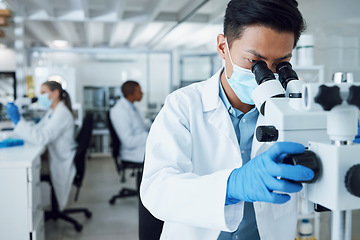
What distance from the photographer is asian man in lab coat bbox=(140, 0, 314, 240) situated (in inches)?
27.0

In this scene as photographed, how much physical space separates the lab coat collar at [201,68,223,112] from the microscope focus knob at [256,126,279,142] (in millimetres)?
405

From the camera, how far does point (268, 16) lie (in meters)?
0.80

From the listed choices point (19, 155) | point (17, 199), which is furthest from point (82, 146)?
point (17, 199)

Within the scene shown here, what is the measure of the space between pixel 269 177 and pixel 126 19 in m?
4.36

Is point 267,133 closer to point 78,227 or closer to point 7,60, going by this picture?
point 78,227

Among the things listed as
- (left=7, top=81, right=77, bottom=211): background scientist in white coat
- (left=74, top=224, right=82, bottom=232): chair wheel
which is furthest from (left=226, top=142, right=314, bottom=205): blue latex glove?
(left=74, top=224, right=82, bottom=232): chair wheel

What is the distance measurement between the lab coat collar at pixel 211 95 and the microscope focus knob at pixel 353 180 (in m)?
0.53

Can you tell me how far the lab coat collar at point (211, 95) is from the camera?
3.20 ft

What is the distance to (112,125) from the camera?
3275mm

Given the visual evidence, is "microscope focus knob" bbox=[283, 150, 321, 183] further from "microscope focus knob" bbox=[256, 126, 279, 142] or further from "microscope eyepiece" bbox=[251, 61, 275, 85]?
"microscope eyepiece" bbox=[251, 61, 275, 85]

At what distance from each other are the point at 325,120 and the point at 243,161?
0.44 m

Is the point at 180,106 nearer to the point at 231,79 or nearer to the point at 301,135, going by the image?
the point at 231,79

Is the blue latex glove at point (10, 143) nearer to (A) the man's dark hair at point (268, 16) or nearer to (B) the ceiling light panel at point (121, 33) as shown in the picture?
(A) the man's dark hair at point (268, 16)

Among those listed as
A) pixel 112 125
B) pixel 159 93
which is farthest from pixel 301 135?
pixel 159 93
